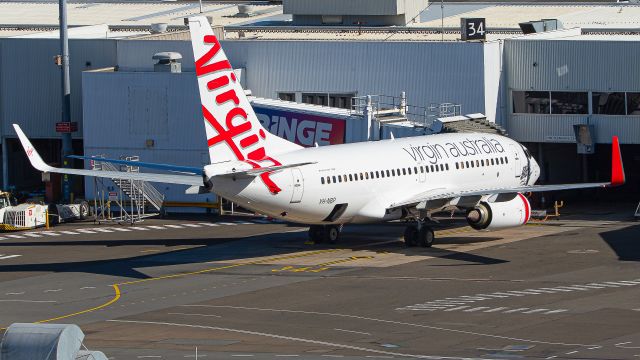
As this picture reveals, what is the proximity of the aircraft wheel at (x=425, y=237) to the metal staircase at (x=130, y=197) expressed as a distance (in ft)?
73.7

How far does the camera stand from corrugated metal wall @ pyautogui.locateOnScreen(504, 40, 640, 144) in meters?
78.3

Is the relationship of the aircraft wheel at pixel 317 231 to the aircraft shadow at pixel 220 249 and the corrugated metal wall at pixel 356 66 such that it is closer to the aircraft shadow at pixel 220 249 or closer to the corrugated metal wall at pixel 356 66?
the aircraft shadow at pixel 220 249

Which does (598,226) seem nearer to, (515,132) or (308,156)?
(515,132)

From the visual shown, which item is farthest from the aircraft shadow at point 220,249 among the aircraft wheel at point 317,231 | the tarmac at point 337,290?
the aircraft wheel at point 317,231

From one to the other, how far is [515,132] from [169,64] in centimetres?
2187

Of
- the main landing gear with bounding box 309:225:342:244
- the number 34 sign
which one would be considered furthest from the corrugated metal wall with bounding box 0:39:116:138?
the main landing gear with bounding box 309:225:342:244

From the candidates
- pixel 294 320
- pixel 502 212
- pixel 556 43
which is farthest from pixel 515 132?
pixel 294 320

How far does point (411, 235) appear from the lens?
6562 centimetres

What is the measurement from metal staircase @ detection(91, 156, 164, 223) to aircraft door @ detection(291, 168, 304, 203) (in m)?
A: 23.4

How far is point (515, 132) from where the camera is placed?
8238 centimetres

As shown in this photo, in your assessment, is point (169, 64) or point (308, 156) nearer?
point (308, 156)

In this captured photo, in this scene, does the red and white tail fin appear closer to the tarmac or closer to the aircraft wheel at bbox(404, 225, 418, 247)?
the tarmac

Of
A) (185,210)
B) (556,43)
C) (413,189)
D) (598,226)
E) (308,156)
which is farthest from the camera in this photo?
(185,210)

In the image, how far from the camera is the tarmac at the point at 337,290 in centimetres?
4378
